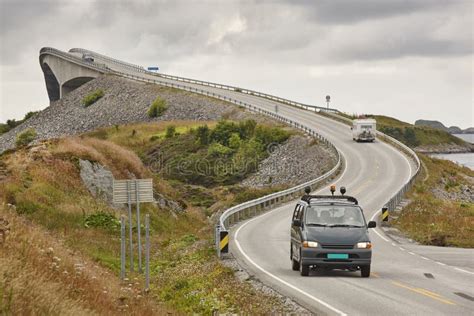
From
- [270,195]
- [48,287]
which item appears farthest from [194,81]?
[48,287]

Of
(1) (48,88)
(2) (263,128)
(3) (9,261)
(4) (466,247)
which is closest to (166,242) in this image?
(4) (466,247)

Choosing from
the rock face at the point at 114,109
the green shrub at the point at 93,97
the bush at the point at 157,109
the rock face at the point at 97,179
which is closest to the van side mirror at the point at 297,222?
the rock face at the point at 97,179

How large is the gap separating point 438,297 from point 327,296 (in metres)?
2.36

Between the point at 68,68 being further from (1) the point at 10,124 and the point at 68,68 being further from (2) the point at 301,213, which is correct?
(2) the point at 301,213

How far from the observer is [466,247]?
97.8 feet

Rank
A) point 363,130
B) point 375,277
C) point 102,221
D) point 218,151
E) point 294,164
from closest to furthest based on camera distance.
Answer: point 375,277 < point 102,221 < point 294,164 < point 363,130 < point 218,151

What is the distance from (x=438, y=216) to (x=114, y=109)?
9340cm

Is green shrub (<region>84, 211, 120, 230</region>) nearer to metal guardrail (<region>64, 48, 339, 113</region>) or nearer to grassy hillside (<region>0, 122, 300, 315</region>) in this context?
grassy hillside (<region>0, 122, 300, 315</region>)

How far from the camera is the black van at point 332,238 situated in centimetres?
1953

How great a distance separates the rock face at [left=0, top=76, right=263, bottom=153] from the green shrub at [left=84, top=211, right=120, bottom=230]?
2751 inches

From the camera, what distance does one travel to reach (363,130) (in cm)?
8325

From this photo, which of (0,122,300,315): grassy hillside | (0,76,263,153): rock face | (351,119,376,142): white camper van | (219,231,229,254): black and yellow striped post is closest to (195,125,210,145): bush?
(0,76,263,153): rock face

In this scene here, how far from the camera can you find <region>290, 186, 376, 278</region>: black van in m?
19.5

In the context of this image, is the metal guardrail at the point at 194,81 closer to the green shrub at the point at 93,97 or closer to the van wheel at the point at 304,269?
the green shrub at the point at 93,97
